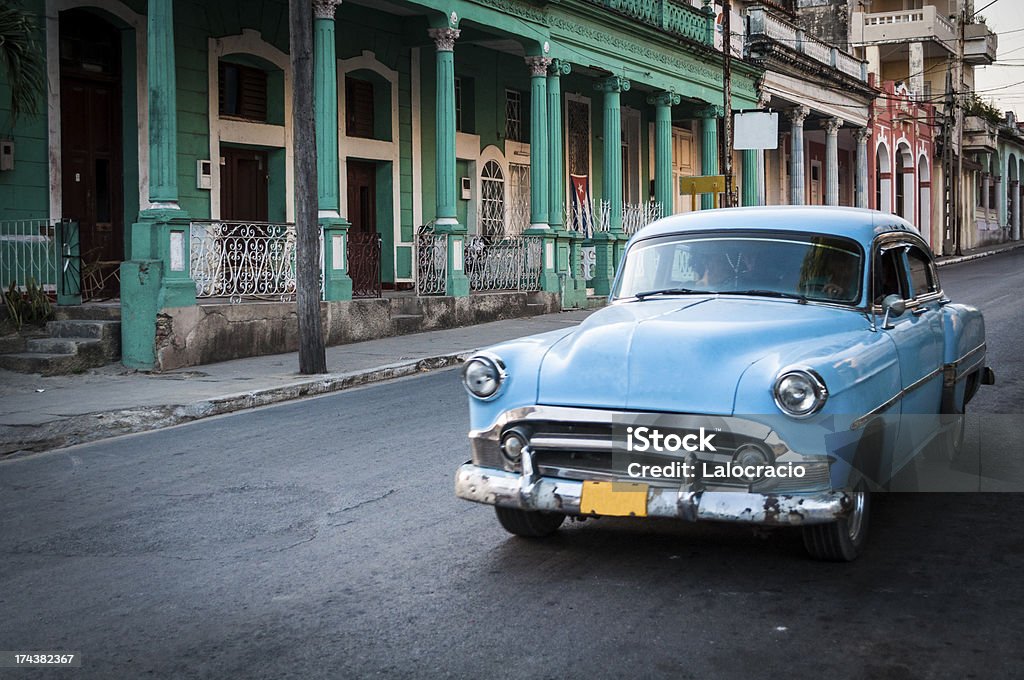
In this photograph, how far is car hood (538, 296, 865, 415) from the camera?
488 cm

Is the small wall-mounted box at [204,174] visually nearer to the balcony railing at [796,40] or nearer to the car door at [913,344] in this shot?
the car door at [913,344]

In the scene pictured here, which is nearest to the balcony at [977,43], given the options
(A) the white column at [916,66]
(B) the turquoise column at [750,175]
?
(A) the white column at [916,66]

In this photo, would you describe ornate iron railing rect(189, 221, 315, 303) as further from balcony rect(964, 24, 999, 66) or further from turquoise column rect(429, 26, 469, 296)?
balcony rect(964, 24, 999, 66)

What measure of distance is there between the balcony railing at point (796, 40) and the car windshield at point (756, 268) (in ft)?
84.8

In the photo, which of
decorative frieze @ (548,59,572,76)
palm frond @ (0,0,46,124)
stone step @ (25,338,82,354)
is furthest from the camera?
decorative frieze @ (548,59,572,76)

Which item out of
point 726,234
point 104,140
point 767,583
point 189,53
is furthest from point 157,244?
point 767,583

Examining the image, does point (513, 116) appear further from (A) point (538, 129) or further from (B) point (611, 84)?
(A) point (538, 129)

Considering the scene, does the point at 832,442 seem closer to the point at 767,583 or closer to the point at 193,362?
the point at 767,583

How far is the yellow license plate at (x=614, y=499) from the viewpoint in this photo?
15.6 feet

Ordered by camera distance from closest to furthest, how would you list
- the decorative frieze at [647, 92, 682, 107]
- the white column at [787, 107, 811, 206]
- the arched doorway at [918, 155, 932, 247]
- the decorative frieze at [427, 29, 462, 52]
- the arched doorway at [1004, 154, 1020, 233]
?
the decorative frieze at [427, 29, 462, 52] < the decorative frieze at [647, 92, 682, 107] < the white column at [787, 107, 811, 206] < the arched doorway at [918, 155, 932, 247] < the arched doorway at [1004, 154, 1020, 233]

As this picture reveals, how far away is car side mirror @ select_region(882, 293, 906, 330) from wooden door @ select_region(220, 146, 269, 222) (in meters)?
13.3

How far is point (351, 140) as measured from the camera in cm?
1995

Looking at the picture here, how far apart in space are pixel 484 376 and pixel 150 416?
5868 mm

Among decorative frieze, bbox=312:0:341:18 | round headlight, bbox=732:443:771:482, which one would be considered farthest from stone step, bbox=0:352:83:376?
round headlight, bbox=732:443:771:482
